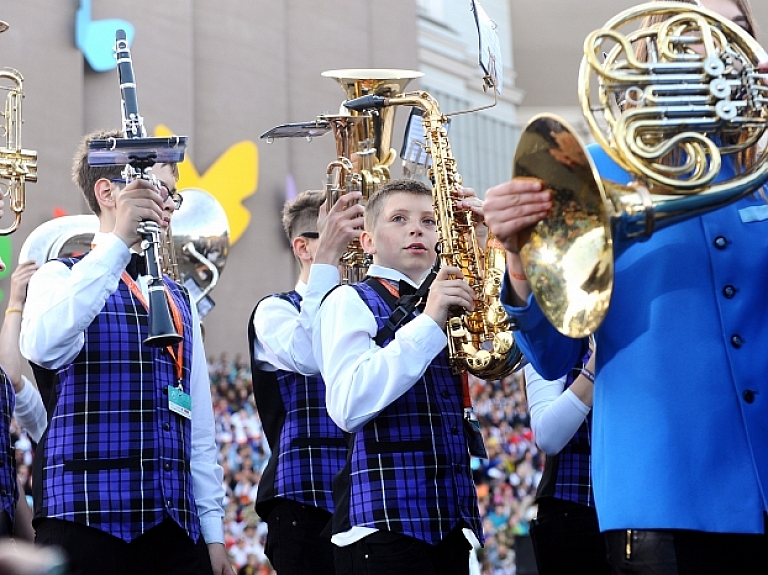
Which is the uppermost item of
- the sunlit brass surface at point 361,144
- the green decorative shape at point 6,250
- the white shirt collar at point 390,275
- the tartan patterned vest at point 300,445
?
the green decorative shape at point 6,250

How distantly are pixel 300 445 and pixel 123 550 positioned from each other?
1.12 m

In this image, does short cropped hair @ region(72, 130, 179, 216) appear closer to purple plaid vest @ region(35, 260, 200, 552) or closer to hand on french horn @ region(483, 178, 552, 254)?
purple plaid vest @ region(35, 260, 200, 552)

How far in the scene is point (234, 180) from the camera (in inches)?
509

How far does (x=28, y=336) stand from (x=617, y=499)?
6.78ft

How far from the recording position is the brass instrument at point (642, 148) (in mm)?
2199

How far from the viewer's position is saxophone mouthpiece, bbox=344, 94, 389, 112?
447 cm

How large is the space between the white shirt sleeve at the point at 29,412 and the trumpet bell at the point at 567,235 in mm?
2814

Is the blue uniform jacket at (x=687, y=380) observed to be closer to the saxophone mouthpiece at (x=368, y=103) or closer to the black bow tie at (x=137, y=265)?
the black bow tie at (x=137, y=265)

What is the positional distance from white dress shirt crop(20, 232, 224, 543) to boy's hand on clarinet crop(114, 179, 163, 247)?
3cm

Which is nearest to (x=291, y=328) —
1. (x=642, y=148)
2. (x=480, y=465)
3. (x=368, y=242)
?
(x=368, y=242)

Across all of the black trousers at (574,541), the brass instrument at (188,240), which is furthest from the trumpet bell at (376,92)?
the black trousers at (574,541)

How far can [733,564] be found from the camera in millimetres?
2227

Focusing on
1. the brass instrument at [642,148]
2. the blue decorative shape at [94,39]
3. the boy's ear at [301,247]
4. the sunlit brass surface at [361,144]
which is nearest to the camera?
the brass instrument at [642,148]

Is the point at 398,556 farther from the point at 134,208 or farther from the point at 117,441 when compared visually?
the point at 134,208
